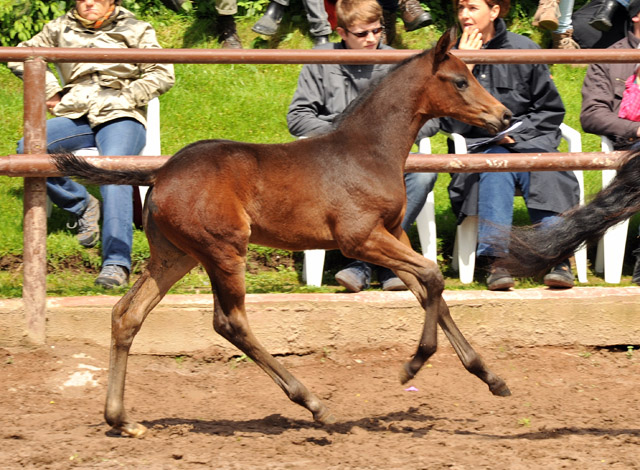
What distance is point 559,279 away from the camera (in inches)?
220

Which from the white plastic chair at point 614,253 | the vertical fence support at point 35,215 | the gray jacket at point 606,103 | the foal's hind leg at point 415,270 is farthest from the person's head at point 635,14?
the vertical fence support at point 35,215

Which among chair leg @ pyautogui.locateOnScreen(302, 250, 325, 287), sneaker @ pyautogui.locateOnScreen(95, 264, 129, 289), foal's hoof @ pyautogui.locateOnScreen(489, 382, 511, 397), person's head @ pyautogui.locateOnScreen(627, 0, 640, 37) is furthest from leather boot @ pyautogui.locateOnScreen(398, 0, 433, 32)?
foal's hoof @ pyautogui.locateOnScreen(489, 382, 511, 397)

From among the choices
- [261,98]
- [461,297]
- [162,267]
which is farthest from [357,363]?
[261,98]

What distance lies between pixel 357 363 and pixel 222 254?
1.47 meters

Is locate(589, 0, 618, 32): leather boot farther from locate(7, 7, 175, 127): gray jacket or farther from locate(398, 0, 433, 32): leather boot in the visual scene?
locate(7, 7, 175, 127): gray jacket

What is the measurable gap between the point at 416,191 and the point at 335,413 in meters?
1.66

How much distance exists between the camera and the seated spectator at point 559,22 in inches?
335

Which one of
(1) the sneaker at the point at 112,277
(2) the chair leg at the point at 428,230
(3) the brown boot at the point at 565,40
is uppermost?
(3) the brown boot at the point at 565,40

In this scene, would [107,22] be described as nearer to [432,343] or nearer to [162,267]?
[162,267]

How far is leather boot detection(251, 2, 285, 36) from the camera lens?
839 centimetres

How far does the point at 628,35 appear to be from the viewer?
259 inches

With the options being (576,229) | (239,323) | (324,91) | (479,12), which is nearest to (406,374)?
(239,323)

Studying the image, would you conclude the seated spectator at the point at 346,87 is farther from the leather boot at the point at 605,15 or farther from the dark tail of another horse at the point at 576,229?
the leather boot at the point at 605,15

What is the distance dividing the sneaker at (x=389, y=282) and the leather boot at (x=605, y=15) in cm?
357
